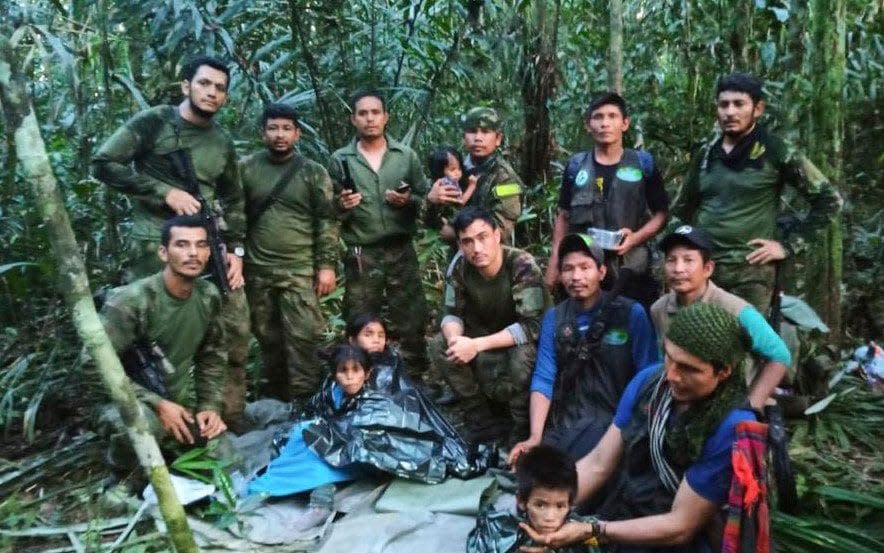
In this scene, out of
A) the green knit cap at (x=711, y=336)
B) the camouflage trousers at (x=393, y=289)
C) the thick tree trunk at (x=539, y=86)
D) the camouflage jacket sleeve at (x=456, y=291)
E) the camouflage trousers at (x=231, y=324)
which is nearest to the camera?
the green knit cap at (x=711, y=336)

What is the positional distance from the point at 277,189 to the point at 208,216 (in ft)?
1.98

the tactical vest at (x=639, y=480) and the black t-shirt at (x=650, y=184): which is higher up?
the black t-shirt at (x=650, y=184)

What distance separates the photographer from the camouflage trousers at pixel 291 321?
16.9 ft

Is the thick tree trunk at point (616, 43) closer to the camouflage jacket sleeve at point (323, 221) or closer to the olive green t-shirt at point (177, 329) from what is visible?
the camouflage jacket sleeve at point (323, 221)

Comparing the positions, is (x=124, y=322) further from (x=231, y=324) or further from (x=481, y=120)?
(x=481, y=120)

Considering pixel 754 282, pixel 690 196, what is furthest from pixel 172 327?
pixel 754 282

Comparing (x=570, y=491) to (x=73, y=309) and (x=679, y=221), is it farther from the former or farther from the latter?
(x=679, y=221)

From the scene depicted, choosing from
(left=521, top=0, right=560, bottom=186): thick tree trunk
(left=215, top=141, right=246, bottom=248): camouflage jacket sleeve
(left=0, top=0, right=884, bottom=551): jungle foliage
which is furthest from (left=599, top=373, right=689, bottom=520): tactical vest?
(left=521, top=0, right=560, bottom=186): thick tree trunk

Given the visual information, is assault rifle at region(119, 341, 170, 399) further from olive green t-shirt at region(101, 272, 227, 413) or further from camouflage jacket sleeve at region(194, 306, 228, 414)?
camouflage jacket sleeve at region(194, 306, 228, 414)

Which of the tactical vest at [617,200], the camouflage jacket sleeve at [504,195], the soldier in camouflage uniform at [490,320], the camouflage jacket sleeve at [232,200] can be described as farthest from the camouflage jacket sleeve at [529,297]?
the camouflage jacket sleeve at [232,200]

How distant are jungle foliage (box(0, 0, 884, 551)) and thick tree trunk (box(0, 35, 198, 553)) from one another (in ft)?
2.13

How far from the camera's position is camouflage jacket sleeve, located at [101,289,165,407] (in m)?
4.02

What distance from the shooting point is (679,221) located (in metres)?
4.96

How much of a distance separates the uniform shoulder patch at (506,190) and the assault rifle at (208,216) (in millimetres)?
1786
